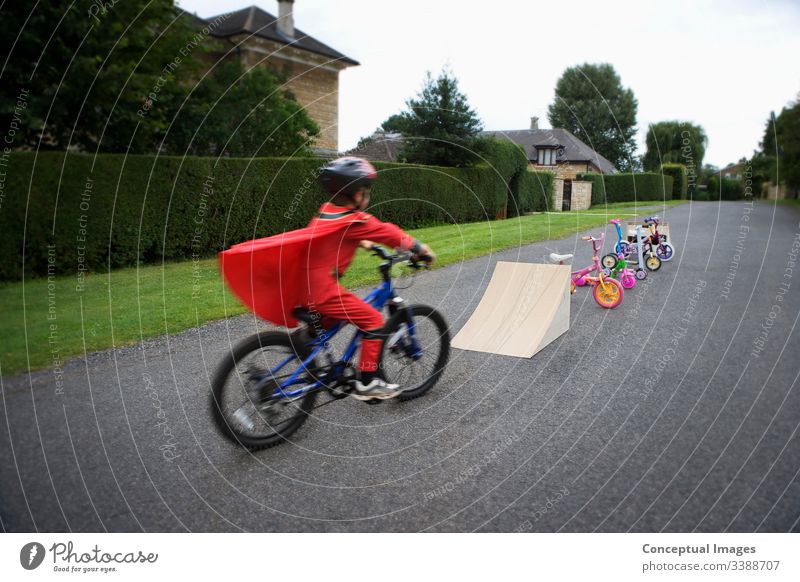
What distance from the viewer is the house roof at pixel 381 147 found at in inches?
128

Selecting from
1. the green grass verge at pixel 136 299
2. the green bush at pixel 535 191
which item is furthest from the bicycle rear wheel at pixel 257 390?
the green bush at pixel 535 191

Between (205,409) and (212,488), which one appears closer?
(212,488)

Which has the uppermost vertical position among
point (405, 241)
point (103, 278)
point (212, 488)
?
point (405, 241)

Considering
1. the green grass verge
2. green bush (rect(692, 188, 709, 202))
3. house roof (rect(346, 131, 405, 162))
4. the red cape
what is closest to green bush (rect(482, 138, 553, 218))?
the green grass verge

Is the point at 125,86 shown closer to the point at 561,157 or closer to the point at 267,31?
the point at 267,31

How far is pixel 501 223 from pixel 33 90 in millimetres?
5112

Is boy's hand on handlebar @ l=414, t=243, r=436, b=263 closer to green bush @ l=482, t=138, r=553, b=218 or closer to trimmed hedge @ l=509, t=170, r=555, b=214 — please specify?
green bush @ l=482, t=138, r=553, b=218

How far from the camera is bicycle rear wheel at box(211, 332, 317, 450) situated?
3.07 m

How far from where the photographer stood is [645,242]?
8914 millimetres

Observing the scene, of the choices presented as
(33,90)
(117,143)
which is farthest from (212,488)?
(117,143)

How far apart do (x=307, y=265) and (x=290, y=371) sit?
0.70 meters
